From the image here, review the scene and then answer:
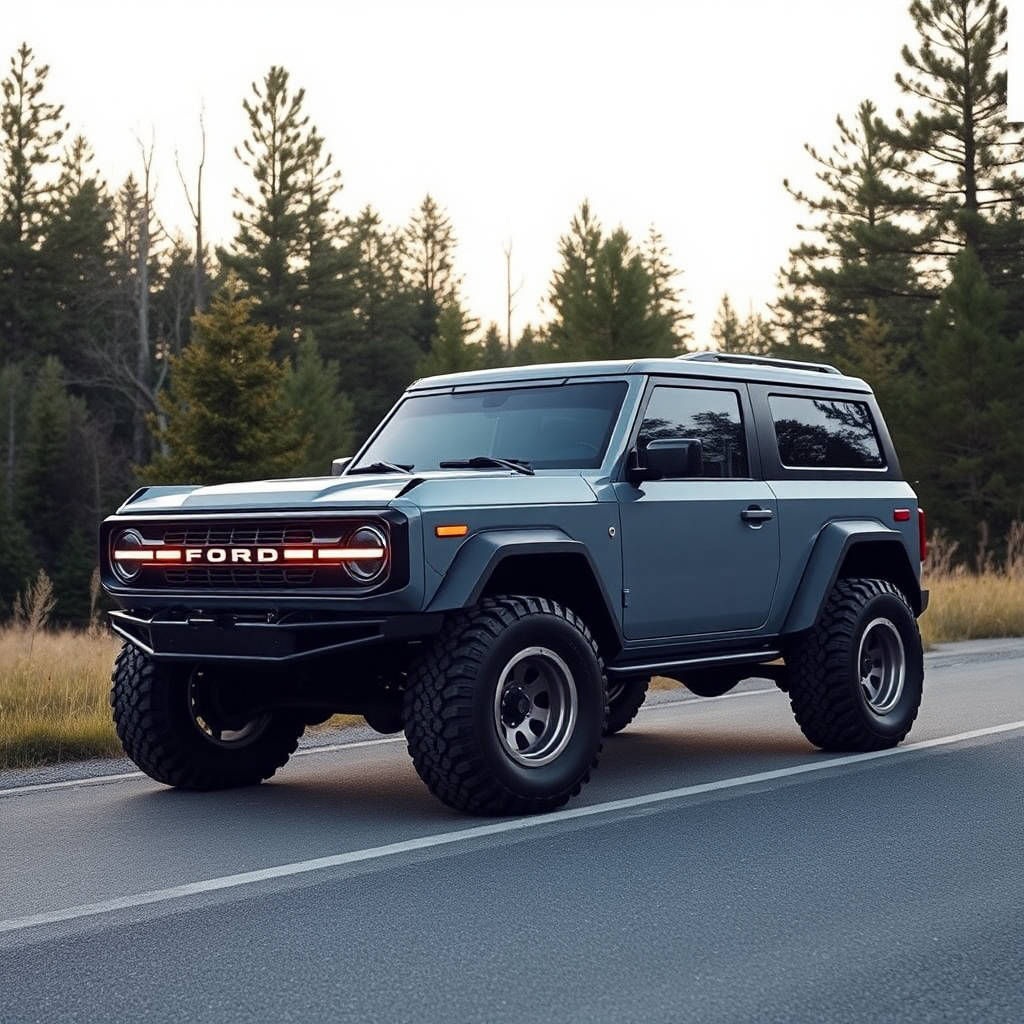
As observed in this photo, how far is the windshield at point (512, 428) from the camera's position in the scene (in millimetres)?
8422

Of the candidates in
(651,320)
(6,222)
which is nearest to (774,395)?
(651,320)

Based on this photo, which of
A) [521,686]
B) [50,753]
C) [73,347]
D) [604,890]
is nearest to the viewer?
[604,890]

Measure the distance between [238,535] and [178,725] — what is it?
1.21 metres

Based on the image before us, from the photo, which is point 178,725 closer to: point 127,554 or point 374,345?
point 127,554

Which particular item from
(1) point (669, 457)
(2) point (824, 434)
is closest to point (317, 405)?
(2) point (824, 434)

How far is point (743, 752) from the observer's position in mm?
9570

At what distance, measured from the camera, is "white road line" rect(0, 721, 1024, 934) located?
225 inches

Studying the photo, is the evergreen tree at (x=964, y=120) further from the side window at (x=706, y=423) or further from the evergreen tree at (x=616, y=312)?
the side window at (x=706, y=423)

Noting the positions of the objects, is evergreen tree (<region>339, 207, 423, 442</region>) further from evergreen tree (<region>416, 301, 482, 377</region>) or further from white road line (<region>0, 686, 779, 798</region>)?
white road line (<region>0, 686, 779, 798</region>)

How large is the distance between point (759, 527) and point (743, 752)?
4.72ft

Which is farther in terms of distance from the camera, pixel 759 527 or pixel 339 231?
pixel 339 231

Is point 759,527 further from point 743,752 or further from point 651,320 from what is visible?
point 651,320

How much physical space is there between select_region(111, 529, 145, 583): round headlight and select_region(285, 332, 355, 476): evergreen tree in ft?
163

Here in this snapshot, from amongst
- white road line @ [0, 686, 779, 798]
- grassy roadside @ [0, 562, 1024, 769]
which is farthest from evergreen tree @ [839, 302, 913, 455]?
grassy roadside @ [0, 562, 1024, 769]
